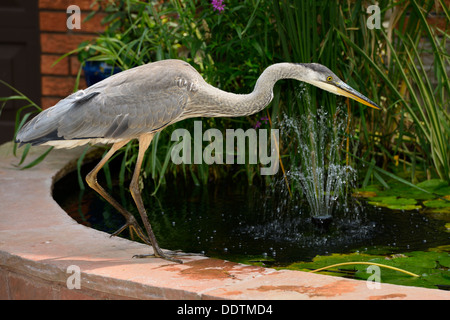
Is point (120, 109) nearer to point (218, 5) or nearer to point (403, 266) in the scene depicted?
point (218, 5)

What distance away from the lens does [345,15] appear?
4.69 m

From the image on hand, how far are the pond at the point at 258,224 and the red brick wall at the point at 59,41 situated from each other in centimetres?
177

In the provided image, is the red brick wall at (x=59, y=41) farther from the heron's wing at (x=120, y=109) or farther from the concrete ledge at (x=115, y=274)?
the heron's wing at (x=120, y=109)

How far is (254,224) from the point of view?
12.9ft

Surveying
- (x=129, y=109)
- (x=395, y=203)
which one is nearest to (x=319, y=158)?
(x=395, y=203)

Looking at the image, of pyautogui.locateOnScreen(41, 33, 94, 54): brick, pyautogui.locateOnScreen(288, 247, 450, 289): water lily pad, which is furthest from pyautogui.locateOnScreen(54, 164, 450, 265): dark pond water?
pyautogui.locateOnScreen(41, 33, 94, 54): brick

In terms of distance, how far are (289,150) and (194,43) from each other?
0.92 m

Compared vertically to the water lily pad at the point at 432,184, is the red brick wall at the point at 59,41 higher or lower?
higher

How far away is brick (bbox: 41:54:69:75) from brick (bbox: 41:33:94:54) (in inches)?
2.4

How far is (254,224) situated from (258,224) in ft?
0.07

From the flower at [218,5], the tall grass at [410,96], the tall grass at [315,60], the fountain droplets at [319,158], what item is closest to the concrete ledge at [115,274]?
the tall grass at [315,60]

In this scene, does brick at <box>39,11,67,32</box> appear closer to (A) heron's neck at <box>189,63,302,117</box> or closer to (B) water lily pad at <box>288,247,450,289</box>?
(A) heron's neck at <box>189,63,302,117</box>

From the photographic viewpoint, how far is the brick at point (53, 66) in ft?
20.5

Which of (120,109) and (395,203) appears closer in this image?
(120,109)
